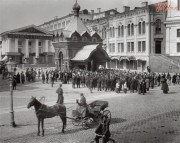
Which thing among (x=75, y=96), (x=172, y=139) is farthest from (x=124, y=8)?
(x=172, y=139)

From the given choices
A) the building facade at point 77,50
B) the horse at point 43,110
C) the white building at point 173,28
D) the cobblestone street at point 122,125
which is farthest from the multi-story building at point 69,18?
the horse at point 43,110

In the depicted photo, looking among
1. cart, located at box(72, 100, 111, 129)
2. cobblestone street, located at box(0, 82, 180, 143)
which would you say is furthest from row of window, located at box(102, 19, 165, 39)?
cart, located at box(72, 100, 111, 129)

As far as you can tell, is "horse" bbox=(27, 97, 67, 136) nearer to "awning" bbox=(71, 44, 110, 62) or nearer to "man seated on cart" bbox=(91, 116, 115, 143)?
"man seated on cart" bbox=(91, 116, 115, 143)

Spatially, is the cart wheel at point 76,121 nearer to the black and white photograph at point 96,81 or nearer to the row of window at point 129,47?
the black and white photograph at point 96,81

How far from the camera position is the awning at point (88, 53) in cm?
3528

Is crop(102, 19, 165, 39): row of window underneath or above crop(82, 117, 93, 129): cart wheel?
above

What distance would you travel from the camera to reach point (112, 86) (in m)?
26.8

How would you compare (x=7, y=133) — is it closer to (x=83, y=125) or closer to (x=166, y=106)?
(x=83, y=125)

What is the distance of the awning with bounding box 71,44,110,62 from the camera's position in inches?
1389

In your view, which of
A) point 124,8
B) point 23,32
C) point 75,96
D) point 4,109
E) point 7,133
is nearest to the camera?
point 7,133

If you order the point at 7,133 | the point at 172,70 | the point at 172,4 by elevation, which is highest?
the point at 172,4

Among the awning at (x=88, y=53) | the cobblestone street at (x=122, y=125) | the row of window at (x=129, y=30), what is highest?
the row of window at (x=129, y=30)

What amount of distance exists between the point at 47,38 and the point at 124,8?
1351 inches

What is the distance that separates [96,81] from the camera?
27906mm
